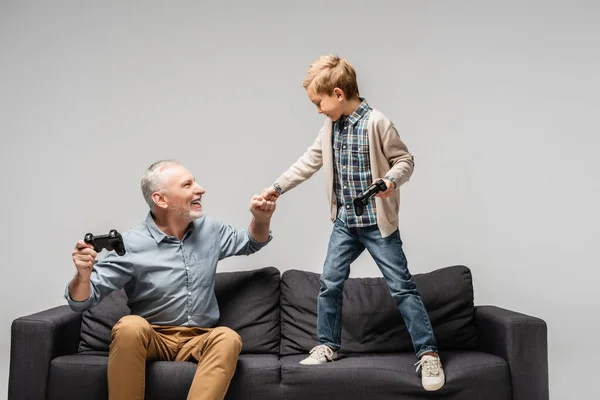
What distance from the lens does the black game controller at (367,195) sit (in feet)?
10.1

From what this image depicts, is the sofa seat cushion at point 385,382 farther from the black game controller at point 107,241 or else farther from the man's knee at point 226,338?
the black game controller at point 107,241

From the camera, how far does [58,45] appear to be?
4.52 metres

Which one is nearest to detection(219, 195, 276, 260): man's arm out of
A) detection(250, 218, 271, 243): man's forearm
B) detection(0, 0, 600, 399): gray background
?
detection(250, 218, 271, 243): man's forearm

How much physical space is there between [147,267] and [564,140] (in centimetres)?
251

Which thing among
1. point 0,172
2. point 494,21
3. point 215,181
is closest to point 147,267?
point 215,181

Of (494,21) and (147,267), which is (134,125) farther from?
(494,21)

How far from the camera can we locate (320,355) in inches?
133

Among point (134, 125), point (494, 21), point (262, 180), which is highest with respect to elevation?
point (494, 21)

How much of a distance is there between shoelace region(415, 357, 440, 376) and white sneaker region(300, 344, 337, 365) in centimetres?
39

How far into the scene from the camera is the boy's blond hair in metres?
3.27

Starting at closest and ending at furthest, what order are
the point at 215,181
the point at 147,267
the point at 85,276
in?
the point at 85,276 < the point at 147,267 < the point at 215,181

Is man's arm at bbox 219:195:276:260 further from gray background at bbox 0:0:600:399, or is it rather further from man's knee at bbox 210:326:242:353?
gray background at bbox 0:0:600:399

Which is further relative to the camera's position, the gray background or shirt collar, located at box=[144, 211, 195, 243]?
the gray background

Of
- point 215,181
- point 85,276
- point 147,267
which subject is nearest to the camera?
point 85,276
